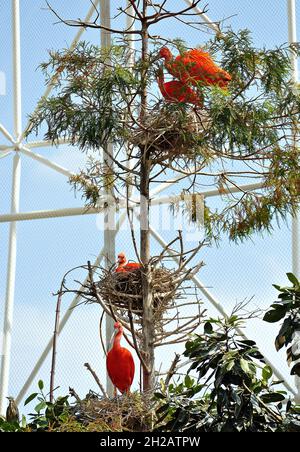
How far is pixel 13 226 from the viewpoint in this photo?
616 cm

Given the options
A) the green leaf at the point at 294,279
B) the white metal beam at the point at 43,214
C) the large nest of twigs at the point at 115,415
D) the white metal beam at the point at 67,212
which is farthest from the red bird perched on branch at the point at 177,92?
the white metal beam at the point at 43,214

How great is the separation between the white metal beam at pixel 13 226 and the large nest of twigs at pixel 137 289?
2.27m

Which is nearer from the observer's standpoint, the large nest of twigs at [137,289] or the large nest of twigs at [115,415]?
the large nest of twigs at [115,415]

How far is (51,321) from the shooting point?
5977 millimetres

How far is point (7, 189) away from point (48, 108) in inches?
100.0

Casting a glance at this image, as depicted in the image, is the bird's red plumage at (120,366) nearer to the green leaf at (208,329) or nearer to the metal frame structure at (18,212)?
the green leaf at (208,329)

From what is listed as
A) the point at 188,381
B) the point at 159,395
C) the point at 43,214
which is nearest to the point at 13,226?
the point at 43,214

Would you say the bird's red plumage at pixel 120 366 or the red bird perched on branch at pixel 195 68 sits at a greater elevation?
the red bird perched on branch at pixel 195 68

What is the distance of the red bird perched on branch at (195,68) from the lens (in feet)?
12.0

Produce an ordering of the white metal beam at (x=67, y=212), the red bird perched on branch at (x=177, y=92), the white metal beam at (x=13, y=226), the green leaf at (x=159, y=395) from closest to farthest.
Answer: the green leaf at (x=159, y=395) < the red bird perched on branch at (x=177, y=92) < the white metal beam at (x=67, y=212) < the white metal beam at (x=13, y=226)

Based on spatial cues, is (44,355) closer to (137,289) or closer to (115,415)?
(137,289)

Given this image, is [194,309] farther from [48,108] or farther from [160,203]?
[48,108]

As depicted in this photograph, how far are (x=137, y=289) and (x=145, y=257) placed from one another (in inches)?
4.9
